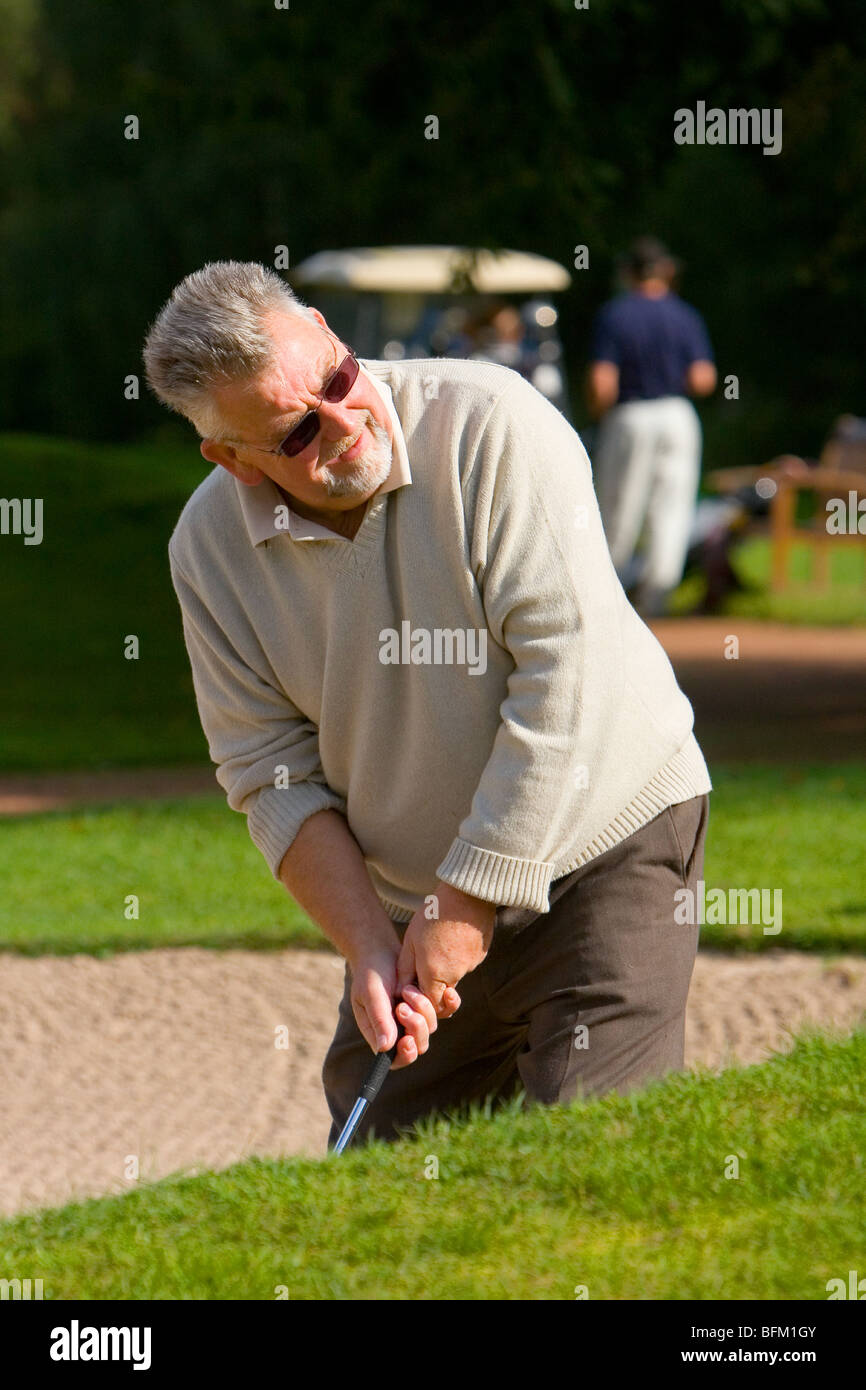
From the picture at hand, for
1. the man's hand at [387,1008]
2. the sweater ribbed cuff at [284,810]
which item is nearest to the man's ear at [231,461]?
the sweater ribbed cuff at [284,810]

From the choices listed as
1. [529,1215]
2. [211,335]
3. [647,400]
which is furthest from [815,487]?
[211,335]

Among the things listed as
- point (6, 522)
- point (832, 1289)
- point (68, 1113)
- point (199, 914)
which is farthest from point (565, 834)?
point (6, 522)

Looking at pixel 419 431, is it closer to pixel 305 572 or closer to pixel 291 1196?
pixel 305 572

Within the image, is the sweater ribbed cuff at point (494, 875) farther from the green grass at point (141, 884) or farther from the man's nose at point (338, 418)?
the green grass at point (141, 884)

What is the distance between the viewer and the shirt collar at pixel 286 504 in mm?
3172

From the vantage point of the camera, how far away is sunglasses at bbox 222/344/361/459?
3.05 metres

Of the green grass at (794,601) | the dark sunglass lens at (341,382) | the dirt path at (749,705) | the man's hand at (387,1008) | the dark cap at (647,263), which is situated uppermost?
the dark cap at (647,263)

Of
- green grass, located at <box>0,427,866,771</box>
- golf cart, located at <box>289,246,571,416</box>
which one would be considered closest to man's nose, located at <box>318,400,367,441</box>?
green grass, located at <box>0,427,866,771</box>

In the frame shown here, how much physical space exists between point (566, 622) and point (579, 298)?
33.7m

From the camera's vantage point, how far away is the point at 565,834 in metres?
3.29

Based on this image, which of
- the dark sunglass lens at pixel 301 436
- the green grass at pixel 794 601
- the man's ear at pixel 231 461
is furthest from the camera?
the green grass at pixel 794 601

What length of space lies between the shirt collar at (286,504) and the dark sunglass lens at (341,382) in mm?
52

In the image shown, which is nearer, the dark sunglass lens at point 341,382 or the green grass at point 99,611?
the dark sunglass lens at point 341,382

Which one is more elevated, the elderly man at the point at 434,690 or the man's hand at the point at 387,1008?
the elderly man at the point at 434,690
